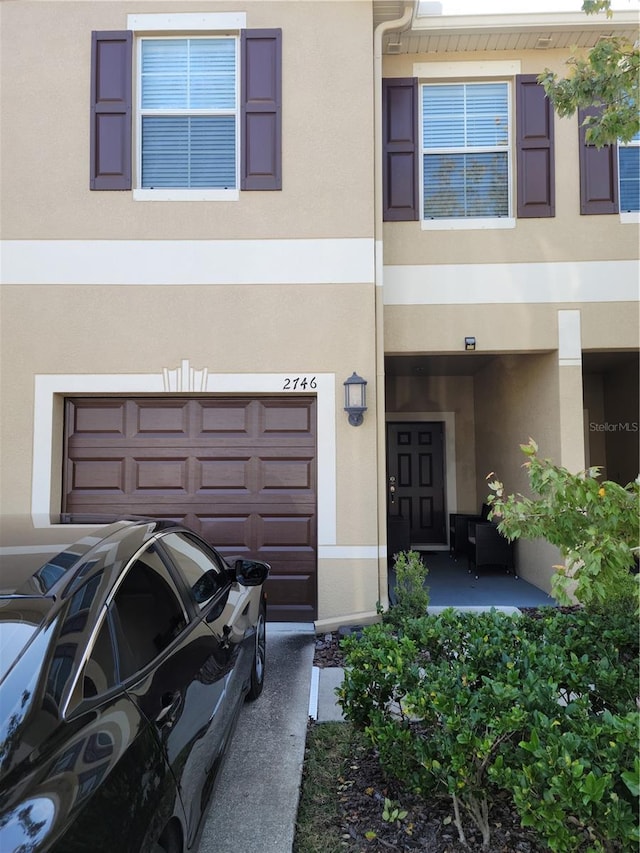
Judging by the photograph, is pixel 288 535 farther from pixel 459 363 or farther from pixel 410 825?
pixel 459 363

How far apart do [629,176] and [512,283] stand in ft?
6.22

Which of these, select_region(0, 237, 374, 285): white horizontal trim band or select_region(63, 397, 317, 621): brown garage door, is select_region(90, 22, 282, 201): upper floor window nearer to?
select_region(0, 237, 374, 285): white horizontal trim band

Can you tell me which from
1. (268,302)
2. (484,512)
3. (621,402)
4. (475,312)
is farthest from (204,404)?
(621,402)

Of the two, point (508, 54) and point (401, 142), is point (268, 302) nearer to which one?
point (401, 142)

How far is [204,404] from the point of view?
598 centimetres

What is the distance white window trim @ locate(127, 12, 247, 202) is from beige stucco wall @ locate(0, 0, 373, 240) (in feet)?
0.31

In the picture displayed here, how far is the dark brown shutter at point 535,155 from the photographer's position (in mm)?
6363

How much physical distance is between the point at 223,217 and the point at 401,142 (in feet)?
7.52

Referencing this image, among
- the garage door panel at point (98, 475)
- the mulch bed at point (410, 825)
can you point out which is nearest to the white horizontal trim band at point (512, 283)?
the garage door panel at point (98, 475)

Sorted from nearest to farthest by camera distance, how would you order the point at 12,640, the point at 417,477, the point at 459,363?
1. the point at 12,640
2. the point at 459,363
3. the point at 417,477

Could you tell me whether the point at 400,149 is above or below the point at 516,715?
above

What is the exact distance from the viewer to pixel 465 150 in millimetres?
6594

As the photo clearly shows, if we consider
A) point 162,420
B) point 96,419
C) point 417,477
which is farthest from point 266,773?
point 417,477

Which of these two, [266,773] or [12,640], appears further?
[266,773]
